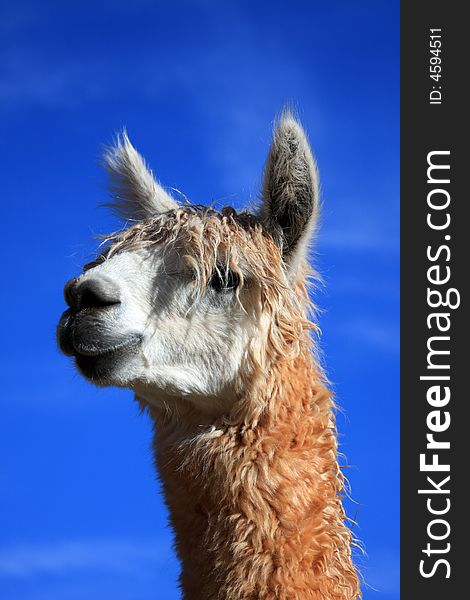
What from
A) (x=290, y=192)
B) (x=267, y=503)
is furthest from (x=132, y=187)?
(x=267, y=503)

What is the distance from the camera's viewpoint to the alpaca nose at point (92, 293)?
390 cm

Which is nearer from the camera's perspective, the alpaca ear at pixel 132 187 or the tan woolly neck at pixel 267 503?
the tan woolly neck at pixel 267 503

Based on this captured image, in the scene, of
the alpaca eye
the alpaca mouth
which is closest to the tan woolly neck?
the alpaca eye

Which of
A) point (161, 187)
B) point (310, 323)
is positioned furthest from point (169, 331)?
point (161, 187)

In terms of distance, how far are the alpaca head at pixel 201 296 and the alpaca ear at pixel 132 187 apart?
0.63 metres

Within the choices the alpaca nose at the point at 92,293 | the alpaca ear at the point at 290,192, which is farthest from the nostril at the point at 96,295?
the alpaca ear at the point at 290,192

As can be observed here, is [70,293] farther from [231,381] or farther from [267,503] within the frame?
[267,503]

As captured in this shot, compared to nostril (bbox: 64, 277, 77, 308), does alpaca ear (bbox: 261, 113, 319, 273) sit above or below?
above

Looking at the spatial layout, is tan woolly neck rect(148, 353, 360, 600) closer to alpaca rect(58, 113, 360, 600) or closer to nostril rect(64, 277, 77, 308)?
alpaca rect(58, 113, 360, 600)

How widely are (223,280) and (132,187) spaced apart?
1.26 m

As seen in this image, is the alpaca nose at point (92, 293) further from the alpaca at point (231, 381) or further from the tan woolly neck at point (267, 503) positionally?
the tan woolly neck at point (267, 503)

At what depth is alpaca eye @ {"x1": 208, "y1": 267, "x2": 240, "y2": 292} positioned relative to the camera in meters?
4.18

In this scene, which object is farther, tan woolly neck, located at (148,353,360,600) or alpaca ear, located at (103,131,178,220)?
alpaca ear, located at (103,131,178,220)

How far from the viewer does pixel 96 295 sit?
153 inches
